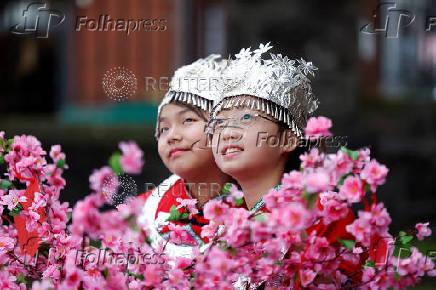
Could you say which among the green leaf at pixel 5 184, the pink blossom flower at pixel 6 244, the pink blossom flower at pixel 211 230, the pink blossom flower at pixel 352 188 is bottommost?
the pink blossom flower at pixel 6 244

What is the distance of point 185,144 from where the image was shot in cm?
188

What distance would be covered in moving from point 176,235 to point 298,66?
559 mm

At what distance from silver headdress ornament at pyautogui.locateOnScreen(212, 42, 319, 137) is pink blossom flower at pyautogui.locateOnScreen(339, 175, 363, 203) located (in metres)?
0.45

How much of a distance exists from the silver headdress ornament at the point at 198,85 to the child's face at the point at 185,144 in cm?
3

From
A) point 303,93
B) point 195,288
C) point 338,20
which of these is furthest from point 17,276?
point 338,20

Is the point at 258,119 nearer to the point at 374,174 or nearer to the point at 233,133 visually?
the point at 233,133

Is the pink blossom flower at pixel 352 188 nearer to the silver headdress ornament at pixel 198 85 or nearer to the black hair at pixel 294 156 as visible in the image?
the black hair at pixel 294 156

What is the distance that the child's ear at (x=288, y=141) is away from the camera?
6.02ft

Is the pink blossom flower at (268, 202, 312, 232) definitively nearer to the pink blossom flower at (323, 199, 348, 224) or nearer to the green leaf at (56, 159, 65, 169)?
the pink blossom flower at (323, 199, 348, 224)

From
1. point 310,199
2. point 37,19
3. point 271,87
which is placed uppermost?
point 37,19

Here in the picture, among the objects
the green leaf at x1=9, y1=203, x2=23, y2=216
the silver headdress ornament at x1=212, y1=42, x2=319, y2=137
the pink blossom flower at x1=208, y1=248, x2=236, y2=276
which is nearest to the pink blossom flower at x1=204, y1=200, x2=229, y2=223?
the pink blossom flower at x1=208, y1=248, x2=236, y2=276

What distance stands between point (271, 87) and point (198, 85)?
0.80 feet

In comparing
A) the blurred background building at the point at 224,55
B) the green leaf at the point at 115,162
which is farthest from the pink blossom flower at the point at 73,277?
the blurred background building at the point at 224,55

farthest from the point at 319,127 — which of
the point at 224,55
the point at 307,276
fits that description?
the point at 224,55
